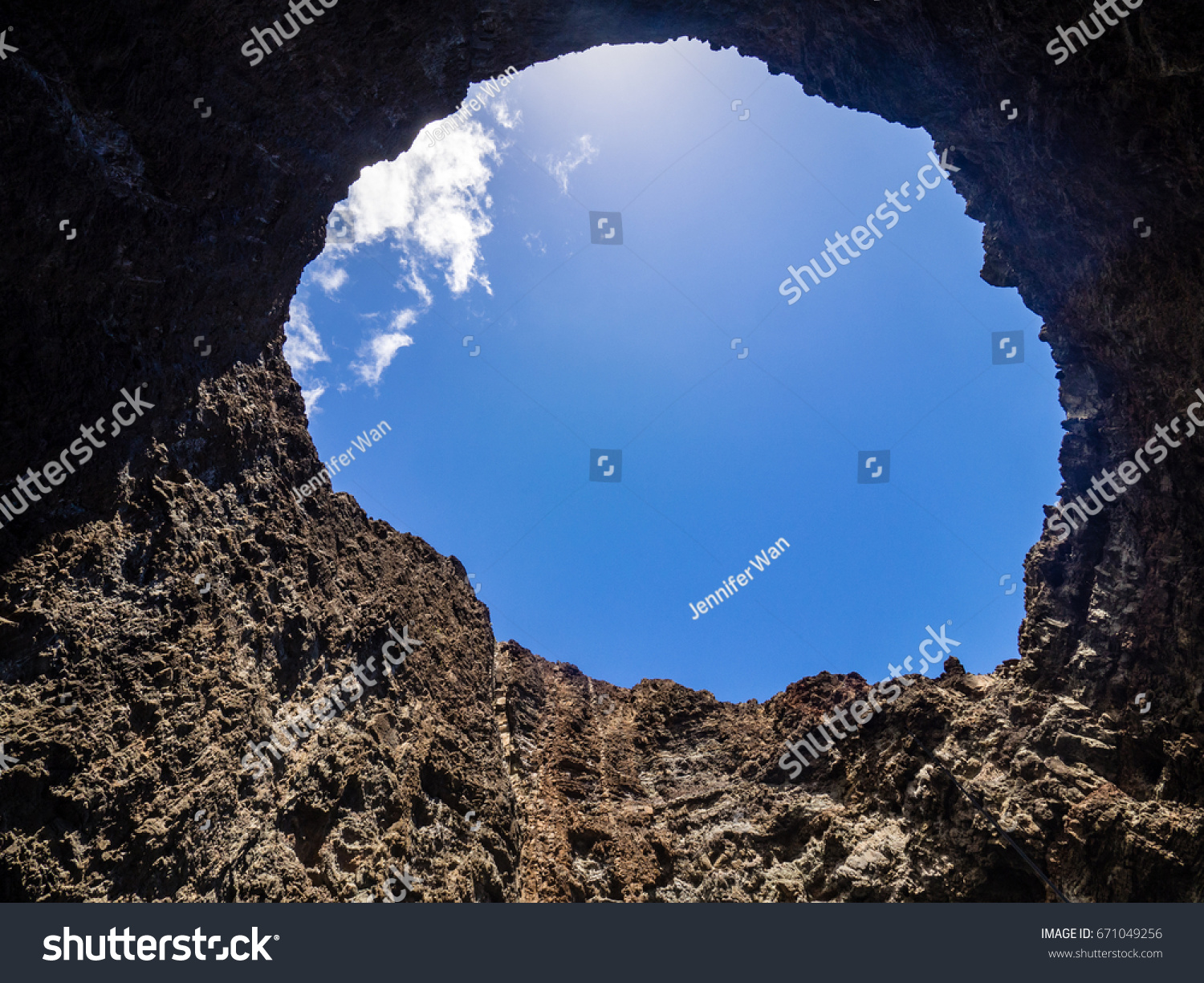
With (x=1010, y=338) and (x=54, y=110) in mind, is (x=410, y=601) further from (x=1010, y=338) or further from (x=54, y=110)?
(x=1010, y=338)

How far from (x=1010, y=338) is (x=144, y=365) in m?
15.9
